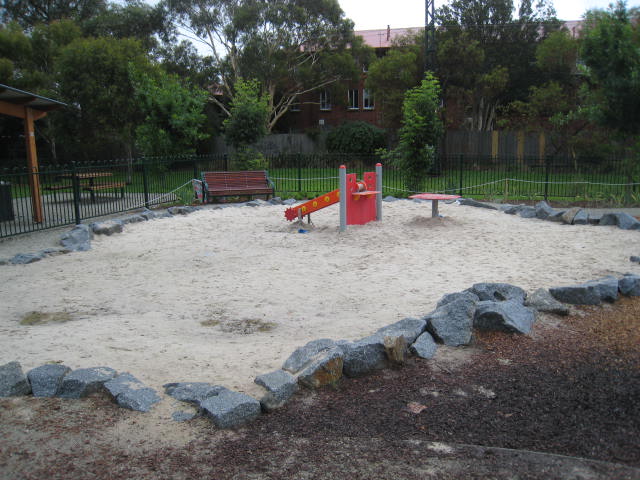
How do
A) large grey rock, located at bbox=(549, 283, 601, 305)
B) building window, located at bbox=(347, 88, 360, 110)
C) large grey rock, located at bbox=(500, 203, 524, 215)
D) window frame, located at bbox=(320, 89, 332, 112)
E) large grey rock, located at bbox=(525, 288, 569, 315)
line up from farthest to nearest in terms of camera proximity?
window frame, located at bbox=(320, 89, 332, 112), building window, located at bbox=(347, 88, 360, 110), large grey rock, located at bbox=(500, 203, 524, 215), large grey rock, located at bbox=(549, 283, 601, 305), large grey rock, located at bbox=(525, 288, 569, 315)

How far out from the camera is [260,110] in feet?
61.6

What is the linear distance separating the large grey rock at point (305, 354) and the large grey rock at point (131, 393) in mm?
1050

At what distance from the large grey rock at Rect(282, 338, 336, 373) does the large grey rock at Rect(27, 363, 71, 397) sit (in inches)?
66.2

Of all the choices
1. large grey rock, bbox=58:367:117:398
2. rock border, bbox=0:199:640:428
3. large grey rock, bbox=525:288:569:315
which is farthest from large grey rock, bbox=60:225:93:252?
large grey rock, bbox=525:288:569:315

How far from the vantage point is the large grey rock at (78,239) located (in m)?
10.0

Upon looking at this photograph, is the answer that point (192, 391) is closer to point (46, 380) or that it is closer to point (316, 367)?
point (316, 367)

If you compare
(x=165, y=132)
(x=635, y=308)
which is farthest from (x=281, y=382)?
(x=165, y=132)

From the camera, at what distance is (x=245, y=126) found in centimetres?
1852

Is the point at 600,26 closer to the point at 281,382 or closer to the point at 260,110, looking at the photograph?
the point at 260,110

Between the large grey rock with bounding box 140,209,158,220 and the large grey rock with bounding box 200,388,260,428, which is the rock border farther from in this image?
the large grey rock with bounding box 140,209,158,220

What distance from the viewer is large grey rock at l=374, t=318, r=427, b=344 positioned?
16.6 ft

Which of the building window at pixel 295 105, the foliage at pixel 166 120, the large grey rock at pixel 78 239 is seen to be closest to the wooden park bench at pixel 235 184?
the foliage at pixel 166 120

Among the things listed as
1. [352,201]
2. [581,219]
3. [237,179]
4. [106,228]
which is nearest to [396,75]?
[237,179]

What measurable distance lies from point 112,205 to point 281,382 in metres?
12.2
